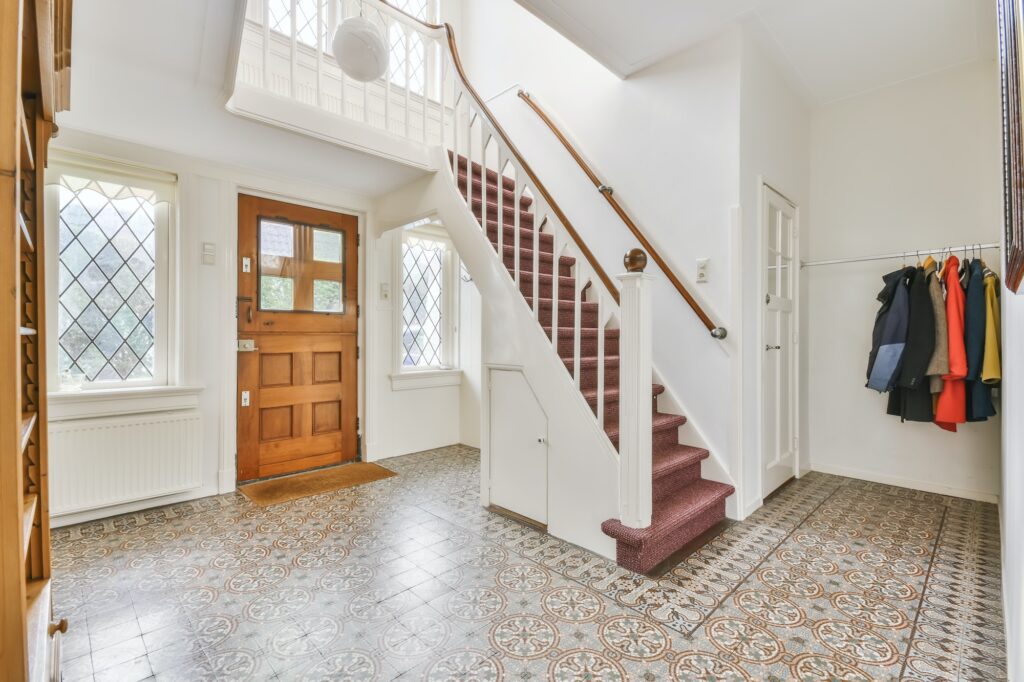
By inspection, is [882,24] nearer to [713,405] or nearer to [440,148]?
[713,405]

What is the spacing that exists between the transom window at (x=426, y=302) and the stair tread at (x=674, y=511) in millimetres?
2630

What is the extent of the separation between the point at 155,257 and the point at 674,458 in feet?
11.6

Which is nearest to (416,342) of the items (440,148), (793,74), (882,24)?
(440,148)

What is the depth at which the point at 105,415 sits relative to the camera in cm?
286

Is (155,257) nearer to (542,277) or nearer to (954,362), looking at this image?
(542,277)

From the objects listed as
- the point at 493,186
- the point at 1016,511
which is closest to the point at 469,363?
the point at 493,186

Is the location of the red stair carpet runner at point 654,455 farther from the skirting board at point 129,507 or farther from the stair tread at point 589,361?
the skirting board at point 129,507

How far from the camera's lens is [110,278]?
3.00 m

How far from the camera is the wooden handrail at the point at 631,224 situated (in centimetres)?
281

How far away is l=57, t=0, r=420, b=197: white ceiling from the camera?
6.44 feet

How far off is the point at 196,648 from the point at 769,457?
3.17 meters

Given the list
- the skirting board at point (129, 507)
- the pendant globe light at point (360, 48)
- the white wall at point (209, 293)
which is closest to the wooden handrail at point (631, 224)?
the pendant globe light at point (360, 48)

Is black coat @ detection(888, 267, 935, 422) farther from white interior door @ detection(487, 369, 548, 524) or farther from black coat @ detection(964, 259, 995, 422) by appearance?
white interior door @ detection(487, 369, 548, 524)

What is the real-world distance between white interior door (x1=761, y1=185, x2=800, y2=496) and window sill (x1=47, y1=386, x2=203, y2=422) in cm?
374
